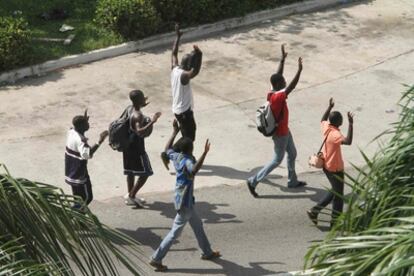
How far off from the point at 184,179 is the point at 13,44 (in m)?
5.93

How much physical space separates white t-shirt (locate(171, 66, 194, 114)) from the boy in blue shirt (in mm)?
1737

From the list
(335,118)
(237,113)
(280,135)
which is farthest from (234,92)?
(335,118)

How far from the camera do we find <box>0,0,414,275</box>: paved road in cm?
1014

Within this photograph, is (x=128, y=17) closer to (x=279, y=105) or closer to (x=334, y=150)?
(x=279, y=105)

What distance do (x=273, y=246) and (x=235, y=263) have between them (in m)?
0.57

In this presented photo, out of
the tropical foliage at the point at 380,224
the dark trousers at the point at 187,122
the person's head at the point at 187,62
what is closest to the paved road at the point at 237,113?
the dark trousers at the point at 187,122

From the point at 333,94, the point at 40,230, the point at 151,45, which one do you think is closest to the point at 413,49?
the point at 333,94

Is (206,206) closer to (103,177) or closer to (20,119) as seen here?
(103,177)

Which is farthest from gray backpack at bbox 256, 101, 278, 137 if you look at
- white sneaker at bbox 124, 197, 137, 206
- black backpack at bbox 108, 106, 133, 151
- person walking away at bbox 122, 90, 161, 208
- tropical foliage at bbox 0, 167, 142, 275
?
tropical foliage at bbox 0, 167, 142, 275

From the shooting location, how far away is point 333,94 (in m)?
14.0

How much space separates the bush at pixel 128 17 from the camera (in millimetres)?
14984

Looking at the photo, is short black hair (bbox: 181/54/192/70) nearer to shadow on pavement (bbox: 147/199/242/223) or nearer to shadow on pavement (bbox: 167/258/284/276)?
shadow on pavement (bbox: 147/199/242/223)

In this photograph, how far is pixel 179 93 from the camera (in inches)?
430

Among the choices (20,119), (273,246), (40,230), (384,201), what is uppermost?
(40,230)
